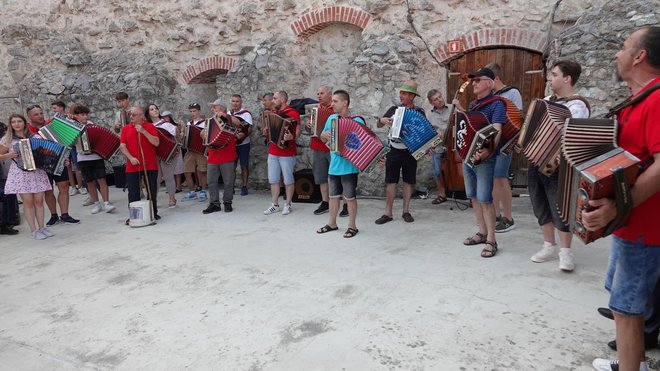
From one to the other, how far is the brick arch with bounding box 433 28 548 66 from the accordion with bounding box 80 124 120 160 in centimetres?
540

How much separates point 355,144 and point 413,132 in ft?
2.39

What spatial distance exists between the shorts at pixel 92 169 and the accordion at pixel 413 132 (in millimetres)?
4758

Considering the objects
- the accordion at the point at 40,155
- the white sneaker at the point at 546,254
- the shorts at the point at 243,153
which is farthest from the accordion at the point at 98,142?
the white sneaker at the point at 546,254

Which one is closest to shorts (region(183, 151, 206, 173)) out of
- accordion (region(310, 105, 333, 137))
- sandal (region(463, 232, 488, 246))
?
accordion (region(310, 105, 333, 137))

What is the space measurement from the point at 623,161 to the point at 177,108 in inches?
349

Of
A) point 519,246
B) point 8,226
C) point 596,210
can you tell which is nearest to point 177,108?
point 8,226

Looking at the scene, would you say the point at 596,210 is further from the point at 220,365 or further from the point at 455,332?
the point at 220,365

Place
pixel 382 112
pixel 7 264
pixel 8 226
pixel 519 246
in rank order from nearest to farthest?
pixel 519 246 → pixel 7 264 → pixel 8 226 → pixel 382 112

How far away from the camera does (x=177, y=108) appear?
9242 mm

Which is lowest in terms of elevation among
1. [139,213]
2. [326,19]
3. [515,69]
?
[139,213]

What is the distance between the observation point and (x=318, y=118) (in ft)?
18.0

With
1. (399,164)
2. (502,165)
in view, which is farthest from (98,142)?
(502,165)

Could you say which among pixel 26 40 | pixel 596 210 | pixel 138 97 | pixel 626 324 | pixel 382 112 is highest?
pixel 26 40

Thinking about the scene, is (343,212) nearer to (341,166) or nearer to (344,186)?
(344,186)
